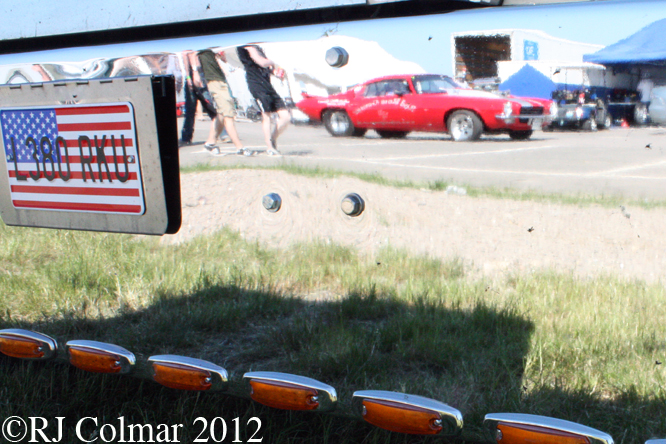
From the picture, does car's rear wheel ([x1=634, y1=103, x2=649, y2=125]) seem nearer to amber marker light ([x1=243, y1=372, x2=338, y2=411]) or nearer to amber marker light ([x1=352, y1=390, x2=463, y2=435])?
amber marker light ([x1=352, y1=390, x2=463, y2=435])

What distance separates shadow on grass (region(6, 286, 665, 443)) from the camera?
1.66m

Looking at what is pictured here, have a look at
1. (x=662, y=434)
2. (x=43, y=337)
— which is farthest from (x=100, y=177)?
(x=662, y=434)

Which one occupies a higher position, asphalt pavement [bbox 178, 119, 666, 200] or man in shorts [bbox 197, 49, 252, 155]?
man in shorts [bbox 197, 49, 252, 155]

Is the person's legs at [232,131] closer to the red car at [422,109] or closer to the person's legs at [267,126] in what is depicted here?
the person's legs at [267,126]

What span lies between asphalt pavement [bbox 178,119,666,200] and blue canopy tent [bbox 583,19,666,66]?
135mm

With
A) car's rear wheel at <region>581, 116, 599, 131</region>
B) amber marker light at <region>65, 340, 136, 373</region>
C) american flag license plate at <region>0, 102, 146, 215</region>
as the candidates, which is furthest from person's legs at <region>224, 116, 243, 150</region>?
car's rear wheel at <region>581, 116, 599, 131</region>

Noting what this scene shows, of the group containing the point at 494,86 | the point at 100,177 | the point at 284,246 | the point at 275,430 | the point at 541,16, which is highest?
the point at 541,16

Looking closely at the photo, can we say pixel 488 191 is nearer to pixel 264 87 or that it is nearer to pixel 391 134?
pixel 391 134

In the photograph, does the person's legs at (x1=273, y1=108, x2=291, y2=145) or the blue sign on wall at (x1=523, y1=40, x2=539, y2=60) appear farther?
the person's legs at (x1=273, y1=108, x2=291, y2=145)

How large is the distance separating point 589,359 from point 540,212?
22.1 inches

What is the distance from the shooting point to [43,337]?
1.88m

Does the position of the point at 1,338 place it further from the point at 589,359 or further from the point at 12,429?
the point at 589,359

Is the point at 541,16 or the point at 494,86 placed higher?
the point at 541,16

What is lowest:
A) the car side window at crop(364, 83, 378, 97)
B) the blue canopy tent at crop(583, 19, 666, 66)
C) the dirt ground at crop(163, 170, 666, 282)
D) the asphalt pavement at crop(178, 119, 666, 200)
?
the dirt ground at crop(163, 170, 666, 282)
